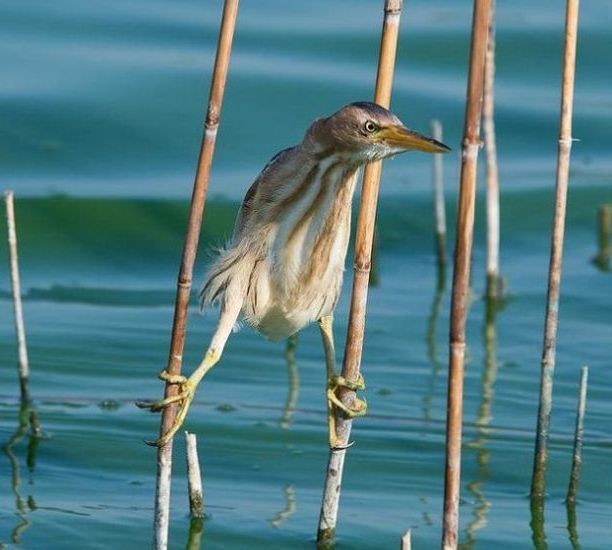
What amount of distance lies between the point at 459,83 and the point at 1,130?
3.17 meters

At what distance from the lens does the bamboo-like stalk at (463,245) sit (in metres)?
3.44

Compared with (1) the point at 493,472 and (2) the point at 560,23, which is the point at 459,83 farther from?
(1) the point at 493,472

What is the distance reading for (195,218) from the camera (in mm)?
3969

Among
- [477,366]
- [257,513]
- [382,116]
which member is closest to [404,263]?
[477,366]

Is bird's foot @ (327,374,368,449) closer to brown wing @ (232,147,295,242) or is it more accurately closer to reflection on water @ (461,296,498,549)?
brown wing @ (232,147,295,242)

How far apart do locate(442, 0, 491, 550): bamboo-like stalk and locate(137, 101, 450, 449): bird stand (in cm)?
42

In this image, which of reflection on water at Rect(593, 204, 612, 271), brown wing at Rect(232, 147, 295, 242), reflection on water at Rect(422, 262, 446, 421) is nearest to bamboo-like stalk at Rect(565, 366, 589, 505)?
reflection on water at Rect(422, 262, 446, 421)

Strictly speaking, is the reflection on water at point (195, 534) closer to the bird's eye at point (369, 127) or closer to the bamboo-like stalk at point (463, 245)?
the bamboo-like stalk at point (463, 245)

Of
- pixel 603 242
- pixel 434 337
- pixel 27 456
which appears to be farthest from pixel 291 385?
pixel 603 242

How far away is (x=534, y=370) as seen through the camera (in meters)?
6.88

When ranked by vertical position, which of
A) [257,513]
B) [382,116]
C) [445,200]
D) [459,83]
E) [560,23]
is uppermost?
[560,23]

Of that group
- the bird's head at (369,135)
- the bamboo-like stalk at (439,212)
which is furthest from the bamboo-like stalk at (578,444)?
the bamboo-like stalk at (439,212)

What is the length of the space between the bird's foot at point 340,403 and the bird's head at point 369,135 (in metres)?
0.72

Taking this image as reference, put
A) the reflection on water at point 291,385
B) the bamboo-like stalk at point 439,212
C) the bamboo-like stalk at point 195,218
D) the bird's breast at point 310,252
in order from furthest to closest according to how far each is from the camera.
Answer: the bamboo-like stalk at point 439,212 → the reflection on water at point 291,385 → the bird's breast at point 310,252 → the bamboo-like stalk at point 195,218
